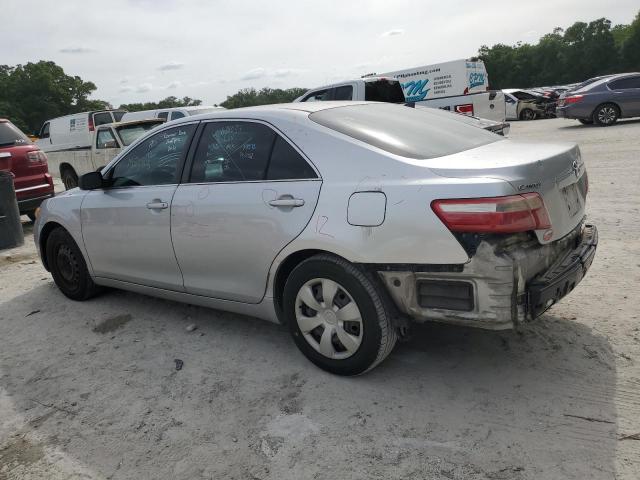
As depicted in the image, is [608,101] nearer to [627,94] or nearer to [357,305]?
[627,94]

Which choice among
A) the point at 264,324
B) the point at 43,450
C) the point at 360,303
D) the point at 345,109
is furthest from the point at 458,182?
the point at 43,450

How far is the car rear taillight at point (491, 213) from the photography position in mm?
2561

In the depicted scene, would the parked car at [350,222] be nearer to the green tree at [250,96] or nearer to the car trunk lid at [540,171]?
the car trunk lid at [540,171]

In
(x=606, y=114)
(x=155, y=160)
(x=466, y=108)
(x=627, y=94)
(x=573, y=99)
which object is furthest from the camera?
(x=466, y=108)

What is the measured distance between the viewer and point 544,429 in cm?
262

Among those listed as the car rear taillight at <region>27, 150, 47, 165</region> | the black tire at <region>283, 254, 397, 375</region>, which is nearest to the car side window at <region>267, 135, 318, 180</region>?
the black tire at <region>283, 254, 397, 375</region>

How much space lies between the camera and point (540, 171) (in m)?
2.80

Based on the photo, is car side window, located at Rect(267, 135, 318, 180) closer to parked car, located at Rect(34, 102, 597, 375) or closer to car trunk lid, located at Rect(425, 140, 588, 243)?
parked car, located at Rect(34, 102, 597, 375)

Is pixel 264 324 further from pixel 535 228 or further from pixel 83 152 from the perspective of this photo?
pixel 83 152

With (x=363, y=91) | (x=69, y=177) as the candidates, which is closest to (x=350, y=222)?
(x=363, y=91)

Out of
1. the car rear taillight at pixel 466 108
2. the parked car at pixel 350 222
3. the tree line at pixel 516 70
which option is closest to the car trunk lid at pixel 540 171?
the parked car at pixel 350 222

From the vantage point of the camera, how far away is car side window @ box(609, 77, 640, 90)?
632 inches

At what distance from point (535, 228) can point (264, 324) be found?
230cm

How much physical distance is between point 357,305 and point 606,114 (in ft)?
54.5
